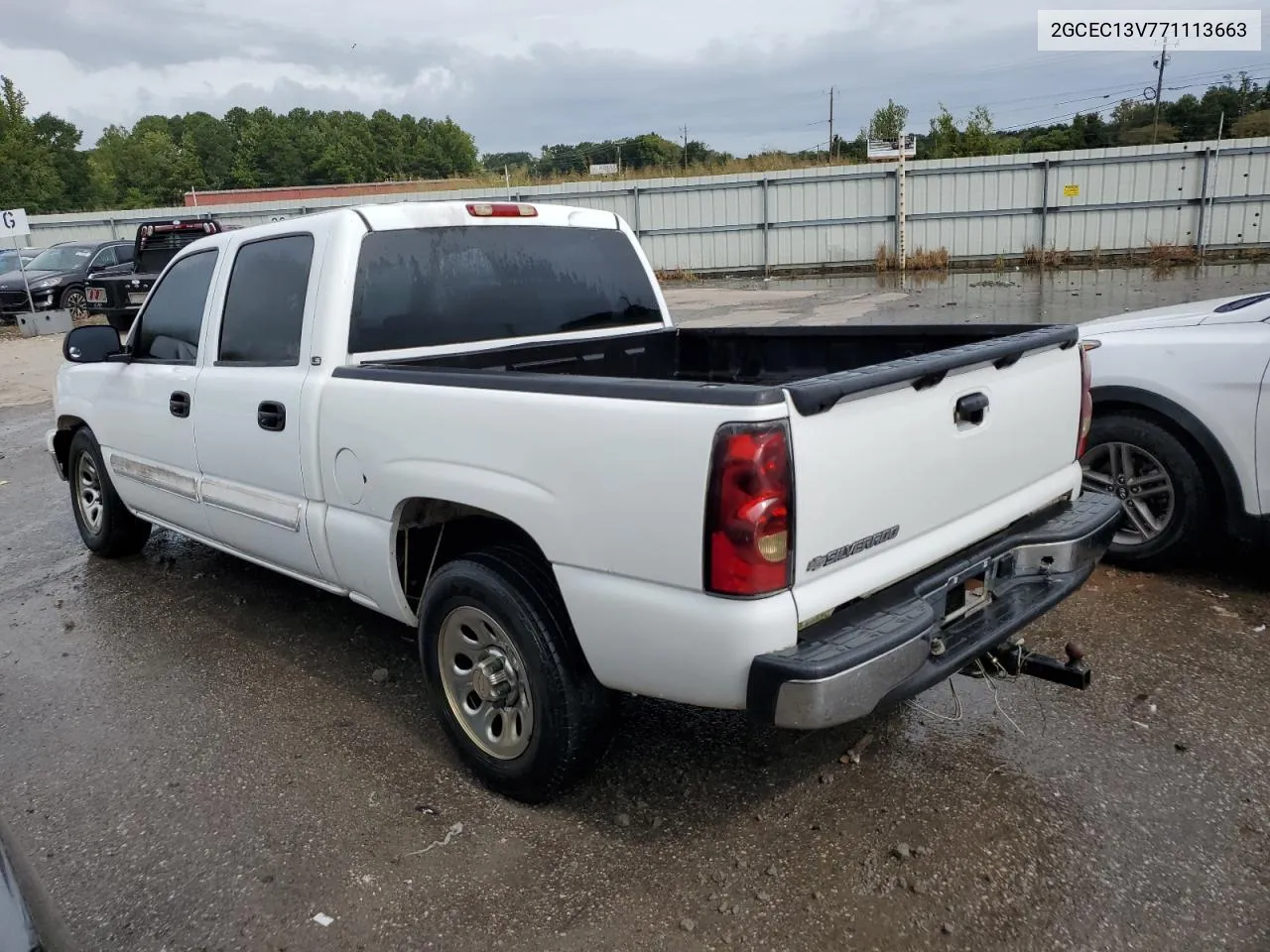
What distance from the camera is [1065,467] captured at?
11.4 feet

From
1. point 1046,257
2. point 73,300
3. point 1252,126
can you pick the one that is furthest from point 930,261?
point 73,300

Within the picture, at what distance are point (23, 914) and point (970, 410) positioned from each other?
2599 millimetres

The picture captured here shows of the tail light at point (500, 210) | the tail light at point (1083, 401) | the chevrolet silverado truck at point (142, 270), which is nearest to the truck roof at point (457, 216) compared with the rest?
the tail light at point (500, 210)

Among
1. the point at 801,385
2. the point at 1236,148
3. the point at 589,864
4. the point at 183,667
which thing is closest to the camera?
the point at 801,385

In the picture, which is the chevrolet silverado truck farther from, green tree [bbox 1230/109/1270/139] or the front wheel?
green tree [bbox 1230/109/1270/139]

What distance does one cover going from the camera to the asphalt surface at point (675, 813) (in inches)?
102

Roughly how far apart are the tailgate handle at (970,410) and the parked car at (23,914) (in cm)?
252

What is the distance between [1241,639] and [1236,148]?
19491mm

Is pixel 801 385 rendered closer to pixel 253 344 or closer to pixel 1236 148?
pixel 253 344

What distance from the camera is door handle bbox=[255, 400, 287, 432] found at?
3.72m

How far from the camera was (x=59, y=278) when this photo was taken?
1989 centimetres

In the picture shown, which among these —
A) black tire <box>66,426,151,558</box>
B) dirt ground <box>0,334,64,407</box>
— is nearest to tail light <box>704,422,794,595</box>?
black tire <box>66,426,151,558</box>

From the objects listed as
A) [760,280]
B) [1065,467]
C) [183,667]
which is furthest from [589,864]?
[760,280]

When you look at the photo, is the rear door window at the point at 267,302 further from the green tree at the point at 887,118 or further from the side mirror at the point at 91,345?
the green tree at the point at 887,118
